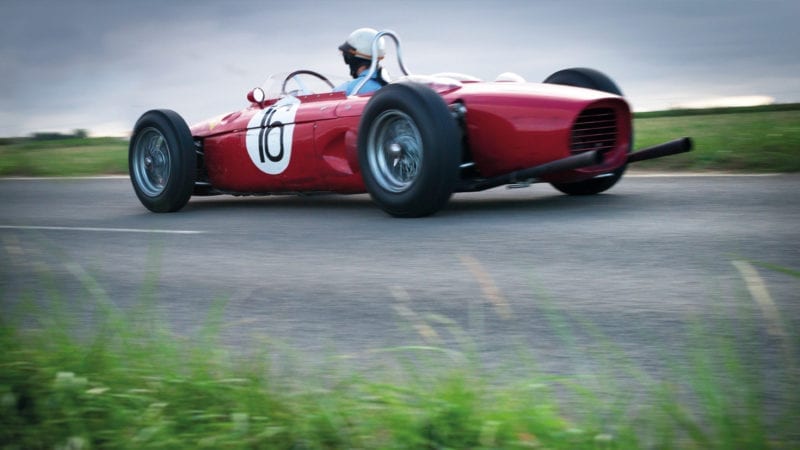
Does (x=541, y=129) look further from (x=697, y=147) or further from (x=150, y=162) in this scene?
(x=697, y=147)

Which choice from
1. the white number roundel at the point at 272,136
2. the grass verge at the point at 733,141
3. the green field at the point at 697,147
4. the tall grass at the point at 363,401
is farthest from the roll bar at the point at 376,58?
the tall grass at the point at 363,401

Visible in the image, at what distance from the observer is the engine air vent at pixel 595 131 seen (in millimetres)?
6172

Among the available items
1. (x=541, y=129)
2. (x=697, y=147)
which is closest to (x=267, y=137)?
(x=541, y=129)

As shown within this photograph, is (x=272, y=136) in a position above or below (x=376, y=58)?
below

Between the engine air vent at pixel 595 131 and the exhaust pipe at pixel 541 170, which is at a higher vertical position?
the engine air vent at pixel 595 131

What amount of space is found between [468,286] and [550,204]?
296 cm

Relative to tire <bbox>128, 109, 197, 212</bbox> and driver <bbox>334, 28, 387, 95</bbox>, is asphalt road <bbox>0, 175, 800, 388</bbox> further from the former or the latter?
driver <bbox>334, 28, 387, 95</bbox>

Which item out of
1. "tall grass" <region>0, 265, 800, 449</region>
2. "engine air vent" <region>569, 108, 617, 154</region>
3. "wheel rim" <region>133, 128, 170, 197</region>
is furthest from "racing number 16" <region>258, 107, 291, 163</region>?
"tall grass" <region>0, 265, 800, 449</region>

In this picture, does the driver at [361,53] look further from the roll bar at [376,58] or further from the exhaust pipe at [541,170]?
the exhaust pipe at [541,170]

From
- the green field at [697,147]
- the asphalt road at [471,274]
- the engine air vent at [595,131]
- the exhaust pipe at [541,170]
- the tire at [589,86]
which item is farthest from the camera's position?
the green field at [697,147]

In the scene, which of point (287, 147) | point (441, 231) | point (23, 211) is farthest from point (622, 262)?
point (23, 211)

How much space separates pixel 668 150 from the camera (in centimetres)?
636

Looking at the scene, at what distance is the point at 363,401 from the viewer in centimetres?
234

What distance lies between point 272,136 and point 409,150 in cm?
158
